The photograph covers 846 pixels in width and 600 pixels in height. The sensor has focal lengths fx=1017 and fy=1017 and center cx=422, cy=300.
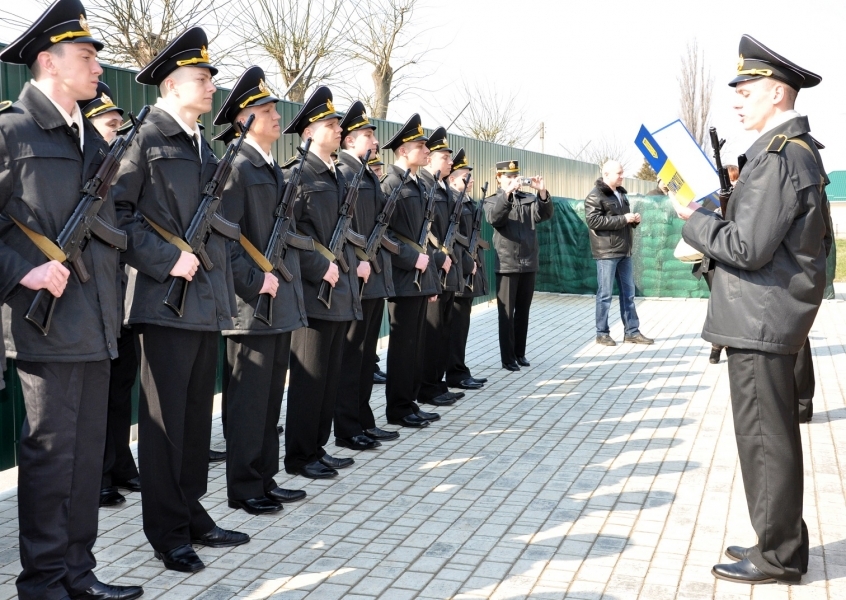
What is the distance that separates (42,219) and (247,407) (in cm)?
182

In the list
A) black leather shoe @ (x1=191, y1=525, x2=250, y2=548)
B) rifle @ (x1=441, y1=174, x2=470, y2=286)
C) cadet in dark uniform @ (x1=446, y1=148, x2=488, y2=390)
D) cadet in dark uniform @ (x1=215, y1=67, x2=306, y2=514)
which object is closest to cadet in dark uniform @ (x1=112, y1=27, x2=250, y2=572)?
black leather shoe @ (x1=191, y1=525, x2=250, y2=548)

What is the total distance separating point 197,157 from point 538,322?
10118 mm

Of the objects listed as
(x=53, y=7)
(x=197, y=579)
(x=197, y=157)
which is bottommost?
(x=197, y=579)

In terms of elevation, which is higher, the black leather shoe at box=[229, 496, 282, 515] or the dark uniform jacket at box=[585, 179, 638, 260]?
the dark uniform jacket at box=[585, 179, 638, 260]

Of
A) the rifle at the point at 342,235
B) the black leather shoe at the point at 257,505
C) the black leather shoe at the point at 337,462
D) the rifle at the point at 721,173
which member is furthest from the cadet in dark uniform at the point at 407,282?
the rifle at the point at 721,173

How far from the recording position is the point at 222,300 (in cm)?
476

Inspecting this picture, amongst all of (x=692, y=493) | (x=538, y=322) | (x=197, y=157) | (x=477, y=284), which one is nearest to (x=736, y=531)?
(x=692, y=493)

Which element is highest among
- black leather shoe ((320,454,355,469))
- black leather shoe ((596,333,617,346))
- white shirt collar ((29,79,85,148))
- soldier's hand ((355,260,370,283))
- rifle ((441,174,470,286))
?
white shirt collar ((29,79,85,148))

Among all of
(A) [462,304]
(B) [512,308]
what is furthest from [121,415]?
(B) [512,308]

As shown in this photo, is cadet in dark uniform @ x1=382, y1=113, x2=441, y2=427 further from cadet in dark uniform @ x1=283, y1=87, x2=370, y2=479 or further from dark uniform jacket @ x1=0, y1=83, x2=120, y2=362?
dark uniform jacket @ x1=0, y1=83, x2=120, y2=362

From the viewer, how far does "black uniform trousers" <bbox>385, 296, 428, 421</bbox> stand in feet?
25.2

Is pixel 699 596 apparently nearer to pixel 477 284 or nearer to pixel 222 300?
pixel 222 300

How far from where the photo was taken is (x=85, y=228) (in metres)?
3.94

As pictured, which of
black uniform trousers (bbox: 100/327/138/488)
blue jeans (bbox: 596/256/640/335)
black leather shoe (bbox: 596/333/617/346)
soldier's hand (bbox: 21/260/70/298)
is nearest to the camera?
soldier's hand (bbox: 21/260/70/298)
